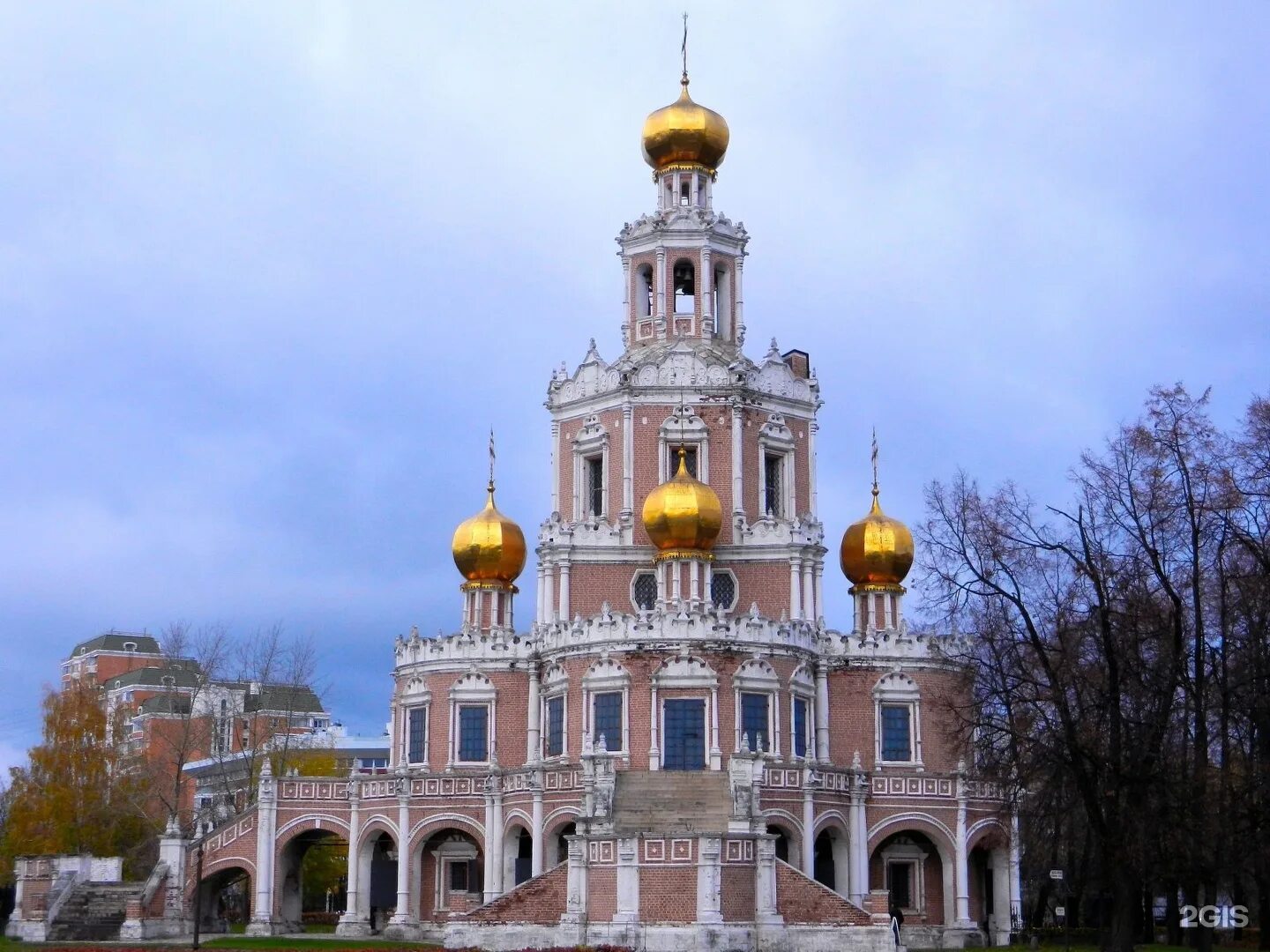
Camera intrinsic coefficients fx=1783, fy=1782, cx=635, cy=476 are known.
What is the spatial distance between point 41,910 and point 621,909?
18.7m

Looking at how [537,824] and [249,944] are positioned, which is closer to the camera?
[249,944]

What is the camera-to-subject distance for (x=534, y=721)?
180ft

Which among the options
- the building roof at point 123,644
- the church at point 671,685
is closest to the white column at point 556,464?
the church at point 671,685

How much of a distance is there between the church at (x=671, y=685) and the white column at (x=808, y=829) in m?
0.08

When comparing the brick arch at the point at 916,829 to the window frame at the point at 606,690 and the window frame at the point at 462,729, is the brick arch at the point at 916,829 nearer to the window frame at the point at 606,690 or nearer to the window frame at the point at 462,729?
the window frame at the point at 606,690

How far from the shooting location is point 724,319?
60812mm

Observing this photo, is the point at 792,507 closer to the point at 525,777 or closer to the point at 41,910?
the point at 525,777

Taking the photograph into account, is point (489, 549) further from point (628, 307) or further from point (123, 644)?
point (123, 644)

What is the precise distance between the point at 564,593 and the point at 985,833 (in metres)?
14.7

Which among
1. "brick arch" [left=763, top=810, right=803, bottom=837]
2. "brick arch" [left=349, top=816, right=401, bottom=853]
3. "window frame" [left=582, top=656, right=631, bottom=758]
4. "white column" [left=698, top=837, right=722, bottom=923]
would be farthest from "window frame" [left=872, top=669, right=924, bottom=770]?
"brick arch" [left=349, top=816, right=401, bottom=853]

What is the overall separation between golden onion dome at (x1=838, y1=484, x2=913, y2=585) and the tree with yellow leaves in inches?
1105

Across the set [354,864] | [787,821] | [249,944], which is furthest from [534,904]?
[354,864]

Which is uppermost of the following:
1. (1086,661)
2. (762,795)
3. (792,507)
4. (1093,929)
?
(792,507)

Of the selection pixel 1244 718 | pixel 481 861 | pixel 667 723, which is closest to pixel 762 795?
pixel 667 723
